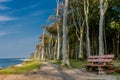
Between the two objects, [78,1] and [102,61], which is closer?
[102,61]

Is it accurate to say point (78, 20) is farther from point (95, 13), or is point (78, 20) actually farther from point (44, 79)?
point (44, 79)

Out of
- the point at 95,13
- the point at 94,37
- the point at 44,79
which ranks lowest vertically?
the point at 44,79

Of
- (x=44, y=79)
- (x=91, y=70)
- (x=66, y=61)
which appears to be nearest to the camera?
(x=44, y=79)

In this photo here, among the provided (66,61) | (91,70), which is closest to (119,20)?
(66,61)

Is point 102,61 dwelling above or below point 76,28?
below

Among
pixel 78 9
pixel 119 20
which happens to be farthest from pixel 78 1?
pixel 119 20

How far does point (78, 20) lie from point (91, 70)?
35.9 metres

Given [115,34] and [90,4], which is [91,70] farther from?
[115,34]

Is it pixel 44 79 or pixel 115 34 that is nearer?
pixel 44 79

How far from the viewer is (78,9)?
181 ft

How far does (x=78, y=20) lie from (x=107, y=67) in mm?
37559

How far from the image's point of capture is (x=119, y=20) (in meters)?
52.1

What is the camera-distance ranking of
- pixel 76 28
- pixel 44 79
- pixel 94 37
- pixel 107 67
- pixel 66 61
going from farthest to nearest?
1. pixel 94 37
2. pixel 76 28
3. pixel 66 61
4. pixel 107 67
5. pixel 44 79

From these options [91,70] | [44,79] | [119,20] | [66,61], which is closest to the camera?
[44,79]
